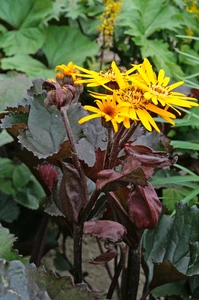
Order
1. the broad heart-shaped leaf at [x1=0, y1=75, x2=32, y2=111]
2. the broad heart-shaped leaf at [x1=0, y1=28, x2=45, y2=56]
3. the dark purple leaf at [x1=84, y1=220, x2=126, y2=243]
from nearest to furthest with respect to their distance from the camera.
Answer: the dark purple leaf at [x1=84, y1=220, x2=126, y2=243]
the broad heart-shaped leaf at [x1=0, y1=75, x2=32, y2=111]
the broad heart-shaped leaf at [x1=0, y1=28, x2=45, y2=56]

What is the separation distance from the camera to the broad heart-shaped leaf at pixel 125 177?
625 mm

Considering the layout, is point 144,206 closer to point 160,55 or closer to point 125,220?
point 125,220

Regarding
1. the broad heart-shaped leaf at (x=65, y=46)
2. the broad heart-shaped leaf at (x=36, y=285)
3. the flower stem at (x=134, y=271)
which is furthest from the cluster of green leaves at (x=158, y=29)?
the broad heart-shaped leaf at (x=36, y=285)

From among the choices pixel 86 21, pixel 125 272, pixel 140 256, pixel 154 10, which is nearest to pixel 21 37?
pixel 86 21

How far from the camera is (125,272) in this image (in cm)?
99

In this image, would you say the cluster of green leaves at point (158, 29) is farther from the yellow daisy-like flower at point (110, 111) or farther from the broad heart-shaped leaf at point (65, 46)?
the yellow daisy-like flower at point (110, 111)

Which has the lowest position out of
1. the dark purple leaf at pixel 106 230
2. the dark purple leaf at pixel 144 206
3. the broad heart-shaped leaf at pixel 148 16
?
the dark purple leaf at pixel 106 230

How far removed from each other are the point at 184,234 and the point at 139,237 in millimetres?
131

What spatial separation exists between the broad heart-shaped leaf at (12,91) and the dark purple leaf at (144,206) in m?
0.49

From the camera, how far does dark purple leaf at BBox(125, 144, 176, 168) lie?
25.0 inches

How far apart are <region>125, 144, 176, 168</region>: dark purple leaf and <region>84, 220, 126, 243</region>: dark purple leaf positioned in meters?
0.12

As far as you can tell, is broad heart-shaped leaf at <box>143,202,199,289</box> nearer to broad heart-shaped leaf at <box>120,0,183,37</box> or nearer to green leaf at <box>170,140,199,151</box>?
green leaf at <box>170,140,199,151</box>

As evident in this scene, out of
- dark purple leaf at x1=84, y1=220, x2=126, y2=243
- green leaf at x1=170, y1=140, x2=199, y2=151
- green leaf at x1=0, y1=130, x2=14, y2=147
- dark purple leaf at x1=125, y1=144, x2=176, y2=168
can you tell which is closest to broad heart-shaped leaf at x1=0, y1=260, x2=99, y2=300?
dark purple leaf at x1=84, y1=220, x2=126, y2=243

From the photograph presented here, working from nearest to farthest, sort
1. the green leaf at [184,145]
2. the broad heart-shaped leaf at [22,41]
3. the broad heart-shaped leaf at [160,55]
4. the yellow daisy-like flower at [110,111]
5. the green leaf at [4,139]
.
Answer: the yellow daisy-like flower at [110,111], the green leaf at [184,145], the green leaf at [4,139], the broad heart-shaped leaf at [160,55], the broad heart-shaped leaf at [22,41]
